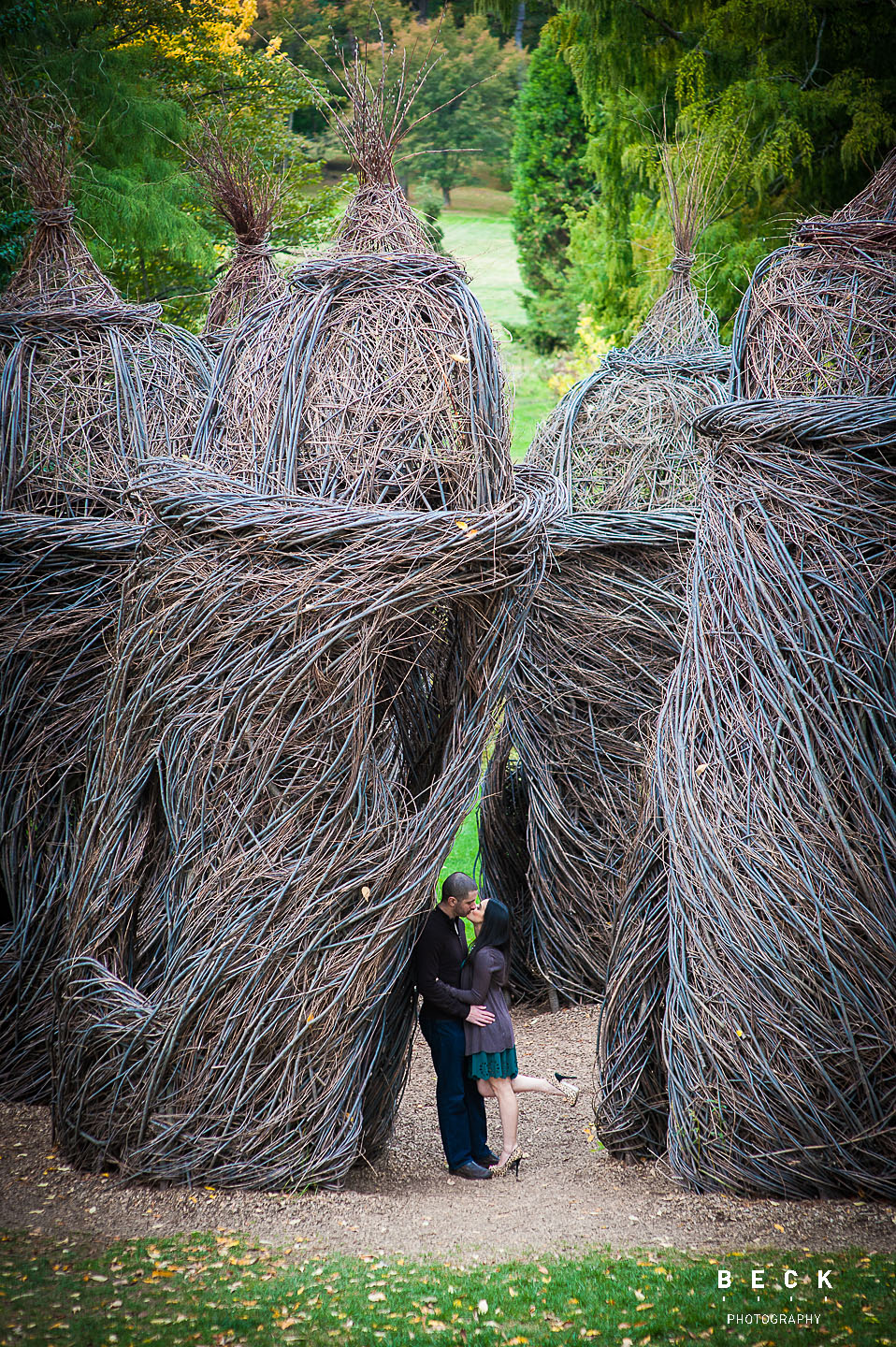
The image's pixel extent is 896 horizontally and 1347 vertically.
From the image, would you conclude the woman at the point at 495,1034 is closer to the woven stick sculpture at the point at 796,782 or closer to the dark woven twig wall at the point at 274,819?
the dark woven twig wall at the point at 274,819

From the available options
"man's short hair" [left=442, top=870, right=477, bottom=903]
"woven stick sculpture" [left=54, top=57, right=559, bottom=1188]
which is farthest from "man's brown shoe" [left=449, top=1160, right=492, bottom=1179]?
"man's short hair" [left=442, top=870, right=477, bottom=903]

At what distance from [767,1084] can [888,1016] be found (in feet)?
1.79

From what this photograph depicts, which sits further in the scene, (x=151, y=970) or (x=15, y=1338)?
(x=151, y=970)

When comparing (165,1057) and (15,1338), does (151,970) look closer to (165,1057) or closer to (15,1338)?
(165,1057)

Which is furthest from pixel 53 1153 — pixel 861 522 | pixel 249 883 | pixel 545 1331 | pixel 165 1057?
pixel 861 522

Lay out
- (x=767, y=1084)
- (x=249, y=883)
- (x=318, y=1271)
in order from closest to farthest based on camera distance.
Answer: (x=318, y=1271) < (x=767, y=1084) < (x=249, y=883)

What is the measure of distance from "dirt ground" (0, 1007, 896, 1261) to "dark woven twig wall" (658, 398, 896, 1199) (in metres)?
0.23

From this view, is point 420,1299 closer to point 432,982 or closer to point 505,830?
point 432,982

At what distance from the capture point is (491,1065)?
559cm

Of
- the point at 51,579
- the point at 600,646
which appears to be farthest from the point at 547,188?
the point at 51,579

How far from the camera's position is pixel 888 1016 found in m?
4.56

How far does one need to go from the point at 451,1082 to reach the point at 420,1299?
1.48 metres

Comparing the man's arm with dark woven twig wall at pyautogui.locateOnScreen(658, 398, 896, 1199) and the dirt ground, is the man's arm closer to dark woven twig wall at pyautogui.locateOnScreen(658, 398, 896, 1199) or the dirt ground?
the dirt ground

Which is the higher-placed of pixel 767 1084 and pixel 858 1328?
pixel 767 1084
